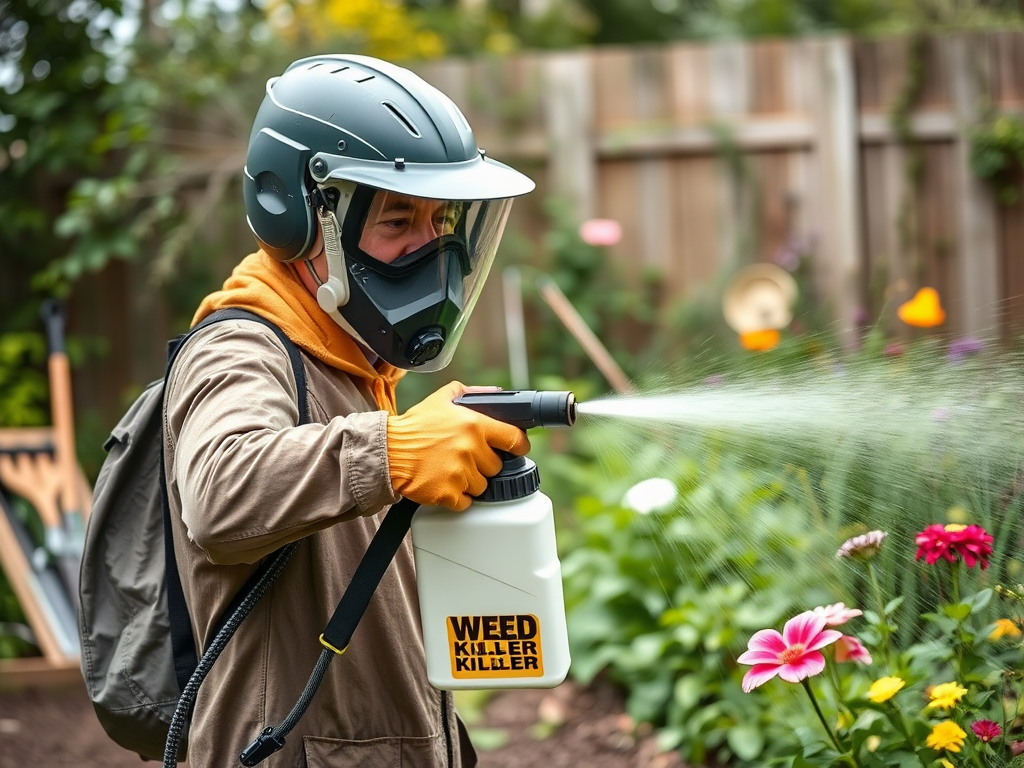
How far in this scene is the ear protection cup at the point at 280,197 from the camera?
1867mm

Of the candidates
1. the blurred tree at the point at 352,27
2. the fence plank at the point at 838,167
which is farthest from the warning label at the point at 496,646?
the blurred tree at the point at 352,27

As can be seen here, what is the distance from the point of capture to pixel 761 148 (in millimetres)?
6738

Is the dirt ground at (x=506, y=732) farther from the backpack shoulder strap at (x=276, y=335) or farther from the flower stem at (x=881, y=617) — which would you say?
the backpack shoulder strap at (x=276, y=335)

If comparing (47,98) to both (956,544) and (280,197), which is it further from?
(956,544)

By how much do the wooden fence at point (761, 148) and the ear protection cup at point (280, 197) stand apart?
4728 millimetres

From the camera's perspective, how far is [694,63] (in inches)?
264

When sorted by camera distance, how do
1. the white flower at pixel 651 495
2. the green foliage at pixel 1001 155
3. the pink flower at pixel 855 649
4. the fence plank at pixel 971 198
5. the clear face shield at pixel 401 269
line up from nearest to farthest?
1. the clear face shield at pixel 401 269
2. the pink flower at pixel 855 649
3. the white flower at pixel 651 495
4. the green foliage at pixel 1001 155
5. the fence plank at pixel 971 198

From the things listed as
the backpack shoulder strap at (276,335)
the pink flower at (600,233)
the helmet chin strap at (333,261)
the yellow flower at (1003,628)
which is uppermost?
the helmet chin strap at (333,261)

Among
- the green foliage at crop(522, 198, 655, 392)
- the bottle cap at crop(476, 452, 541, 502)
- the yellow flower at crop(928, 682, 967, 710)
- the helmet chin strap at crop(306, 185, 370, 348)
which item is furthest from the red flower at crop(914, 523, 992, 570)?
the green foliage at crop(522, 198, 655, 392)

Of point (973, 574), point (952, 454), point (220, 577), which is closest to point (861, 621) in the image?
point (973, 574)

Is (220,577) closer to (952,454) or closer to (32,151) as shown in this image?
(952,454)

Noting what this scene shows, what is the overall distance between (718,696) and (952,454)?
5.28 ft

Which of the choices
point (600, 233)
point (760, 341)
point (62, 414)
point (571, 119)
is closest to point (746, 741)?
point (760, 341)

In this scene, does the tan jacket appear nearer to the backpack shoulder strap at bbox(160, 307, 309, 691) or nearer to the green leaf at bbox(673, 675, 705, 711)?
the backpack shoulder strap at bbox(160, 307, 309, 691)
